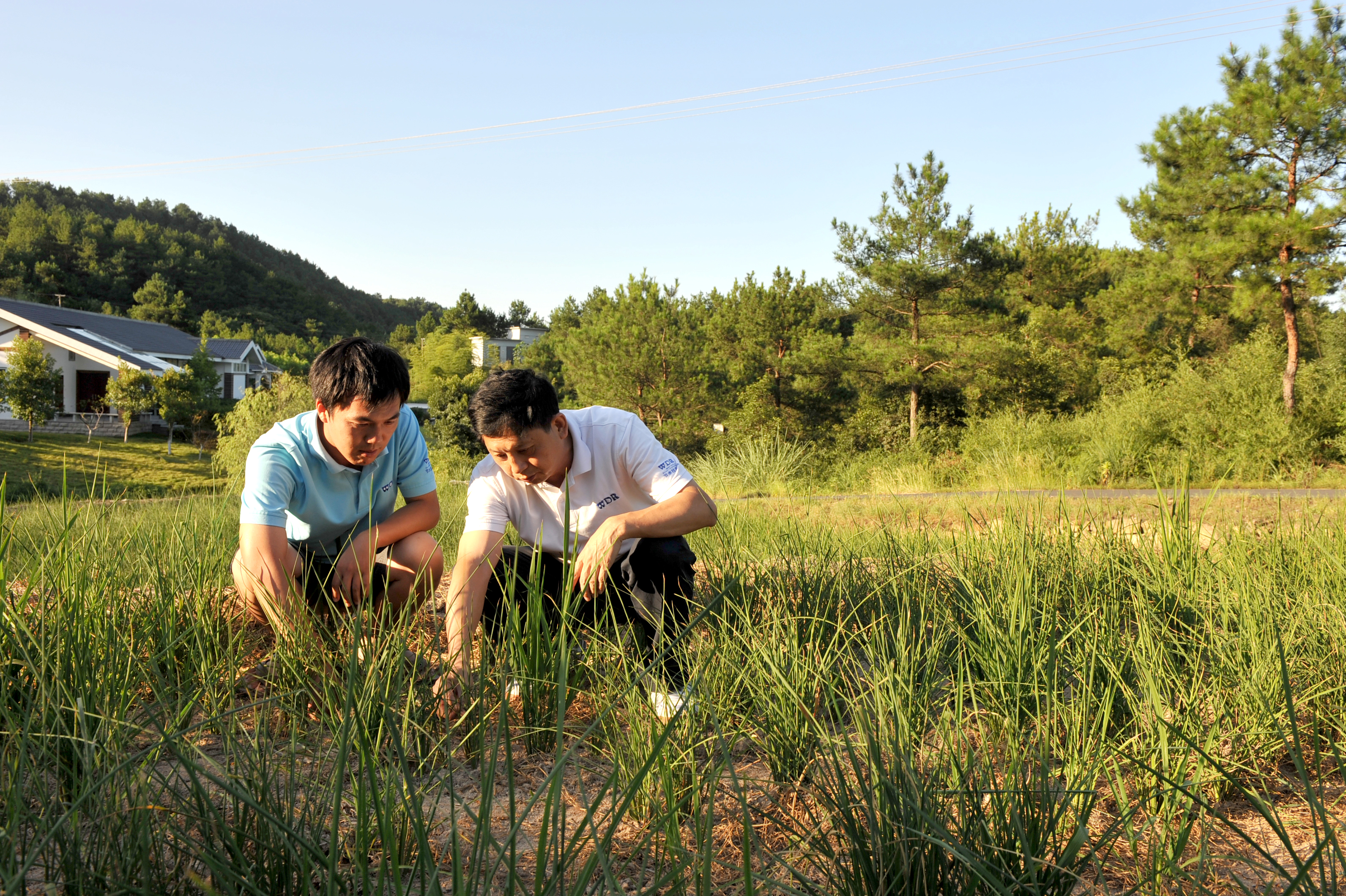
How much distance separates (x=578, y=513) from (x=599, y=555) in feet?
1.20

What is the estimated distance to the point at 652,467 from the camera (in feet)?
8.29

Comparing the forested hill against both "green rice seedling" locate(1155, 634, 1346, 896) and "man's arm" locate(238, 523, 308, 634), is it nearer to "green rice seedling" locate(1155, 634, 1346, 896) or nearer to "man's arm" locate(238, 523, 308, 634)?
"man's arm" locate(238, 523, 308, 634)

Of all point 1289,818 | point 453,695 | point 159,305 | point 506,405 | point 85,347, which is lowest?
point 1289,818

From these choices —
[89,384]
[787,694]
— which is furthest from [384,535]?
[89,384]

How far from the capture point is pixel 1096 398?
20.6m

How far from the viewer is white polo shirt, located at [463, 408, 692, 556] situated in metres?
2.49

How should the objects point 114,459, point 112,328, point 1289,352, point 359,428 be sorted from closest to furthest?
point 359,428 → point 1289,352 → point 114,459 → point 112,328

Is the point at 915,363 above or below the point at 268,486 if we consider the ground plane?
above

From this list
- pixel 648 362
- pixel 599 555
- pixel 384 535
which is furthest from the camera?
pixel 648 362

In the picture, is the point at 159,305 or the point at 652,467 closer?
the point at 652,467

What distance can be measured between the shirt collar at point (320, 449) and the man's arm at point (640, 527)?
2.68 ft

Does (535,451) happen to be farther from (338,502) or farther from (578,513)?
(338,502)

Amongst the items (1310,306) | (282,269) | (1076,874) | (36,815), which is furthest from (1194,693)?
(282,269)

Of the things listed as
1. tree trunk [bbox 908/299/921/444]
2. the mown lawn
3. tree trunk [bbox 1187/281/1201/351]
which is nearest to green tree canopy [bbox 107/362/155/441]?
the mown lawn
